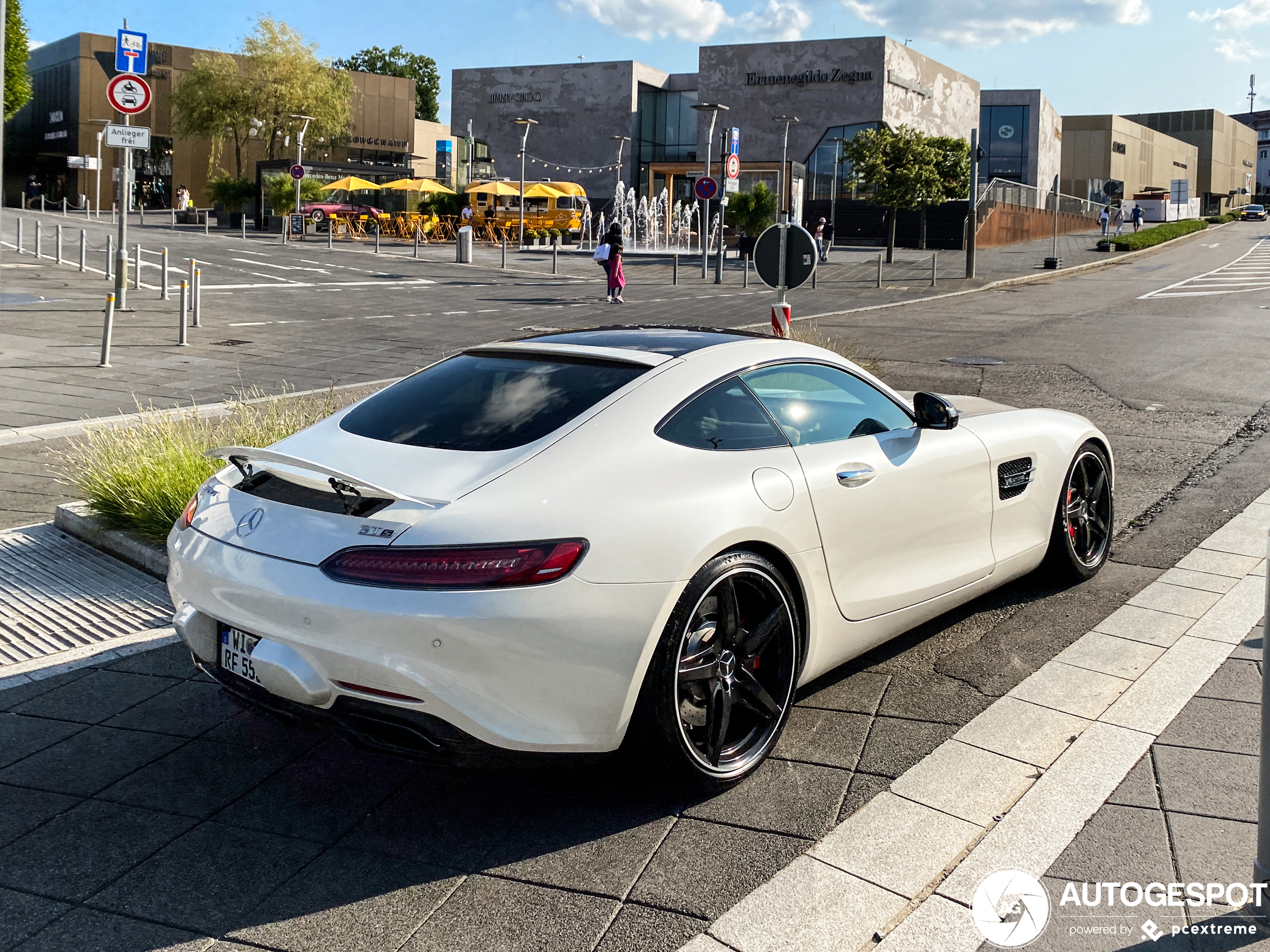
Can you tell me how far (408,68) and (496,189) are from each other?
74.0 meters

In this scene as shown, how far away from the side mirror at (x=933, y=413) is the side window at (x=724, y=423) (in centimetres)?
88

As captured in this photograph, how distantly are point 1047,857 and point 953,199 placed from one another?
4977 centimetres

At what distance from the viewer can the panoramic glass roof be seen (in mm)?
4273

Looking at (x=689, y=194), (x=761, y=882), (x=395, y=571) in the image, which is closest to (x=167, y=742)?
(x=395, y=571)

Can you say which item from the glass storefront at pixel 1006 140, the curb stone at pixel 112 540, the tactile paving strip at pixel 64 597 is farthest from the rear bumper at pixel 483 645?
the glass storefront at pixel 1006 140

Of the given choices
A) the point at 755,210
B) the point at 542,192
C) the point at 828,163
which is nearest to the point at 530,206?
the point at 542,192

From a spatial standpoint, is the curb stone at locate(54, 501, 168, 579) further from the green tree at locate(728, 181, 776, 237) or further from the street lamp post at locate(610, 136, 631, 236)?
the street lamp post at locate(610, 136, 631, 236)

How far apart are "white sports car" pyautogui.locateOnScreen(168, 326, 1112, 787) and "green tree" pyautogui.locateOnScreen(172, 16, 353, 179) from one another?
2766 inches

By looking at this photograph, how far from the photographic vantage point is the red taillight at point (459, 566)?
3.09 m

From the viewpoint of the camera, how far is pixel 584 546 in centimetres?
321

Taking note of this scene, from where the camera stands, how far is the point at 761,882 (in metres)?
3.10

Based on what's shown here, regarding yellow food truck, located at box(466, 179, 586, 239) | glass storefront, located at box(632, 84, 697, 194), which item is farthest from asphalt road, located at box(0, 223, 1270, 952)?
glass storefront, located at box(632, 84, 697, 194)

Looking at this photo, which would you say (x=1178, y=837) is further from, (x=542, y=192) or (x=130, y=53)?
(x=542, y=192)

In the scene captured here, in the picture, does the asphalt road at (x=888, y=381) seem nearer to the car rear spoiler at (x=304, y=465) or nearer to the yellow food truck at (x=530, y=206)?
the car rear spoiler at (x=304, y=465)
